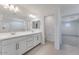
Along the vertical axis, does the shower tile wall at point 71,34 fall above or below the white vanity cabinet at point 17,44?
above

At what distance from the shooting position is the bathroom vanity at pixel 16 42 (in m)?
1.16

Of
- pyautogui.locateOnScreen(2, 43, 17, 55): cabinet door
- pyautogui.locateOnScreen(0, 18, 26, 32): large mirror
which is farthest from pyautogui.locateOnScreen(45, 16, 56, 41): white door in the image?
pyautogui.locateOnScreen(2, 43, 17, 55): cabinet door

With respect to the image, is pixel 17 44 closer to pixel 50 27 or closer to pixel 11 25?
pixel 11 25

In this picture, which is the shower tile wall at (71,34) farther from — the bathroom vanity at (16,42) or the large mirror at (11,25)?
the large mirror at (11,25)

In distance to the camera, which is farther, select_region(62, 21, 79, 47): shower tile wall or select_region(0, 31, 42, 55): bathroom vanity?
select_region(0, 31, 42, 55): bathroom vanity

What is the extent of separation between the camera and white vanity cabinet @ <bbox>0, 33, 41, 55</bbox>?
1157 millimetres

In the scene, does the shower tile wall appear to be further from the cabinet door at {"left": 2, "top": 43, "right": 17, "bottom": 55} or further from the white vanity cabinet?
the cabinet door at {"left": 2, "top": 43, "right": 17, "bottom": 55}

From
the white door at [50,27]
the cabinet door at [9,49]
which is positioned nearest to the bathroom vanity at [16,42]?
the cabinet door at [9,49]

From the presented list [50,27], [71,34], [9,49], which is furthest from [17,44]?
[71,34]

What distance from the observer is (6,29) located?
1.28 meters

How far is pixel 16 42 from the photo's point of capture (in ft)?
4.61

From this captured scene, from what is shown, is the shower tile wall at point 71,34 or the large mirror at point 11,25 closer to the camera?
the shower tile wall at point 71,34
